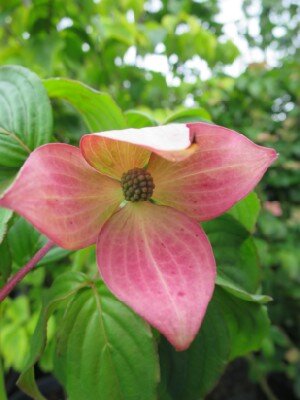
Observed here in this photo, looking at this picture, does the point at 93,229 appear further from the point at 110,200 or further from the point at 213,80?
the point at 213,80

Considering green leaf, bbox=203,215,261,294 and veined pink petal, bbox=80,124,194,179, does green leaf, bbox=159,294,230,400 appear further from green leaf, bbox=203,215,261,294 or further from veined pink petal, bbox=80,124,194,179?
veined pink petal, bbox=80,124,194,179

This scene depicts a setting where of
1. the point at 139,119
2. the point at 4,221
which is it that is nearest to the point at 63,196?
the point at 4,221

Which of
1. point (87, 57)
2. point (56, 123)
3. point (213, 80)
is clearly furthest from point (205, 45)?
point (56, 123)

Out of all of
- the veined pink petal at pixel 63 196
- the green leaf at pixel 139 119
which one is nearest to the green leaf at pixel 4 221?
the veined pink petal at pixel 63 196

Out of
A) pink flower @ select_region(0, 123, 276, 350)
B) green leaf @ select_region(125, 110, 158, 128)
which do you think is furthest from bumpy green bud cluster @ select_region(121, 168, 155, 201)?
green leaf @ select_region(125, 110, 158, 128)

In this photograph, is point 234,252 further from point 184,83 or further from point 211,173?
point 184,83
